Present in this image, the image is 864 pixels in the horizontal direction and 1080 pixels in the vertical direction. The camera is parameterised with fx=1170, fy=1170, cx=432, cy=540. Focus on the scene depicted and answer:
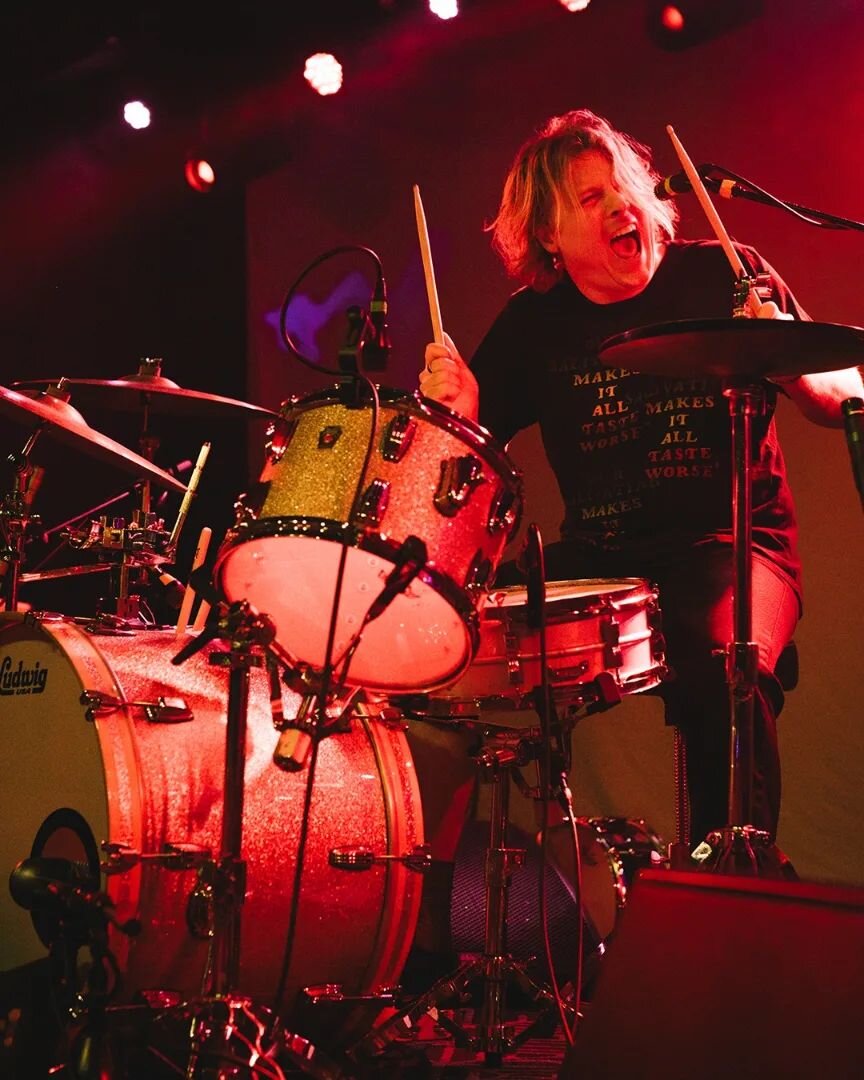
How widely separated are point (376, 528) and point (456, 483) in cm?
16

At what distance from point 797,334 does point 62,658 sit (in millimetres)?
1369

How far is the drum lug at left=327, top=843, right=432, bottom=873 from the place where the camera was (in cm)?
219

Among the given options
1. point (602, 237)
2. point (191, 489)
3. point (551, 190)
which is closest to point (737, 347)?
point (602, 237)

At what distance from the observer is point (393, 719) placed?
2.44 meters

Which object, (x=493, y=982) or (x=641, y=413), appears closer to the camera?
(x=493, y=982)

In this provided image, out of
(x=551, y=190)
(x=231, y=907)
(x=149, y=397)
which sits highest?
(x=551, y=190)

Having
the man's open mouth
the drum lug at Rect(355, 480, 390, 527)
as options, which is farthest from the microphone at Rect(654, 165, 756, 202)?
the drum lug at Rect(355, 480, 390, 527)

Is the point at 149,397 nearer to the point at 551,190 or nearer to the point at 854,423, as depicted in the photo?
the point at 551,190

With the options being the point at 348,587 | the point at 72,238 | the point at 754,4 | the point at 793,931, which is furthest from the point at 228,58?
the point at 793,931

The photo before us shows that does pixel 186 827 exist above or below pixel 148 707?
below

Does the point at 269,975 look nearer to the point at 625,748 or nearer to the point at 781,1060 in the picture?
the point at 781,1060

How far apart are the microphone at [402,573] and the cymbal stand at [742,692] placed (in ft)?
1.96

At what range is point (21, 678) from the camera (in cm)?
220

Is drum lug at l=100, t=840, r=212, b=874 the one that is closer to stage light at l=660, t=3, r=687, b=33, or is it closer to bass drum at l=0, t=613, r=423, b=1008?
bass drum at l=0, t=613, r=423, b=1008
